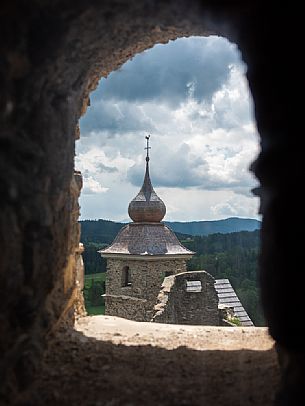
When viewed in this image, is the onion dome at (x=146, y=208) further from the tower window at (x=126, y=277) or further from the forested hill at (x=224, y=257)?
the forested hill at (x=224, y=257)

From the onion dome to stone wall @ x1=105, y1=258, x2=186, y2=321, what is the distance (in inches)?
80.2

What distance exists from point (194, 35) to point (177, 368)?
3.14m

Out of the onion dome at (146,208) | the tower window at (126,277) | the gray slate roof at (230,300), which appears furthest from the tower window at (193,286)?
the onion dome at (146,208)

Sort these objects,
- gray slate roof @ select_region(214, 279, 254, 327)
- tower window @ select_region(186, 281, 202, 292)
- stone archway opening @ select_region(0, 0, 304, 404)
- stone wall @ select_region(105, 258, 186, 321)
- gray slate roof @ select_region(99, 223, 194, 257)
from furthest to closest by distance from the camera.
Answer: gray slate roof @ select_region(99, 223, 194, 257)
stone wall @ select_region(105, 258, 186, 321)
gray slate roof @ select_region(214, 279, 254, 327)
tower window @ select_region(186, 281, 202, 292)
stone archway opening @ select_region(0, 0, 304, 404)

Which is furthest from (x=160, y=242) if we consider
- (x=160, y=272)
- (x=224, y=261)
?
(x=224, y=261)

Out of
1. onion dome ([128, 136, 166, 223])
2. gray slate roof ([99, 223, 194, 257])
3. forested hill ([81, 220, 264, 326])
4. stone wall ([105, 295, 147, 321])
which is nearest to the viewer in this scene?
stone wall ([105, 295, 147, 321])

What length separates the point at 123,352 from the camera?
4.62 meters

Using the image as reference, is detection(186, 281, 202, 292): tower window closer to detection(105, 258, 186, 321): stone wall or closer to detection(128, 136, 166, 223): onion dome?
detection(105, 258, 186, 321): stone wall

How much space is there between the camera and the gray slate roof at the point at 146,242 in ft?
64.7

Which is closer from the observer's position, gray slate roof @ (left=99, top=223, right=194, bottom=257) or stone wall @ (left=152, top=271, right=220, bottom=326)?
stone wall @ (left=152, top=271, right=220, bottom=326)

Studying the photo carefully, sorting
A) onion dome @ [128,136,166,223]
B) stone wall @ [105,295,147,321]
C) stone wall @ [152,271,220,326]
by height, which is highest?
onion dome @ [128,136,166,223]

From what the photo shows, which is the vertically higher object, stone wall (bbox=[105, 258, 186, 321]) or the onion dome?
the onion dome

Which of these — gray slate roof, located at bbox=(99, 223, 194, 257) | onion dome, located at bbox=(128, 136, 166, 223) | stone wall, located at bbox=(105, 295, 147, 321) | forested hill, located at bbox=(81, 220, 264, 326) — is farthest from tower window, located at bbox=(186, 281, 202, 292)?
forested hill, located at bbox=(81, 220, 264, 326)

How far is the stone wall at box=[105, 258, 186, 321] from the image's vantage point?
748 inches
